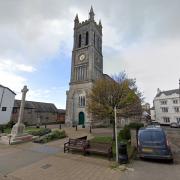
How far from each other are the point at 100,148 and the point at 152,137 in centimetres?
320

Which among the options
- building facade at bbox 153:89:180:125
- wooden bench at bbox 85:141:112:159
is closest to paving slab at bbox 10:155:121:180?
wooden bench at bbox 85:141:112:159

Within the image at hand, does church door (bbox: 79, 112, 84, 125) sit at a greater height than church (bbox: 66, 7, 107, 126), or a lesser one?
lesser

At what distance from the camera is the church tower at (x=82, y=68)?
31625mm

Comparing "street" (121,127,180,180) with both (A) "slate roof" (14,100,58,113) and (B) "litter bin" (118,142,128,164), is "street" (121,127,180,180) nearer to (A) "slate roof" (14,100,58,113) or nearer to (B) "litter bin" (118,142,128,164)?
(B) "litter bin" (118,142,128,164)

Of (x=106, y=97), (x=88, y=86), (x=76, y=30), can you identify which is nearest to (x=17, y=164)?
(x=106, y=97)

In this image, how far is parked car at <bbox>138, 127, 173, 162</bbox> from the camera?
7569 mm

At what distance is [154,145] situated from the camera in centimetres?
786

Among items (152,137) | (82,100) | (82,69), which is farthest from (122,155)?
(82,69)

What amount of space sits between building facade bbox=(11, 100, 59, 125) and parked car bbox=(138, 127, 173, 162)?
114 feet

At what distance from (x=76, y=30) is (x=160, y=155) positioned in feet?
122

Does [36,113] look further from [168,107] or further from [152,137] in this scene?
[168,107]

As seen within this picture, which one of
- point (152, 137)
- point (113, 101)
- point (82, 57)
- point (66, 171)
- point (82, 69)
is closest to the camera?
point (66, 171)

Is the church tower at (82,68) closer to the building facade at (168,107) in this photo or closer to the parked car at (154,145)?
the parked car at (154,145)

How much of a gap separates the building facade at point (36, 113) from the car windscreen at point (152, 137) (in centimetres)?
3471
